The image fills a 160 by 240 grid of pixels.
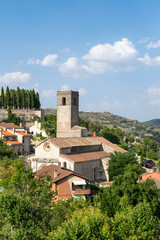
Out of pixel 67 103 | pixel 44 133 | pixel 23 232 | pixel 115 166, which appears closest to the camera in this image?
pixel 23 232

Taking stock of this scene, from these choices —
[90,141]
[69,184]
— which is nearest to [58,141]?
[90,141]

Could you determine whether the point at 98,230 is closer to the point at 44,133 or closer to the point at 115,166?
the point at 115,166

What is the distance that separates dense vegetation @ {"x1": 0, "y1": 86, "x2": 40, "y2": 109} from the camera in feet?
311

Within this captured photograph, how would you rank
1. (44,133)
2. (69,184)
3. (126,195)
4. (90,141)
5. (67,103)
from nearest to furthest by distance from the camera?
(126,195), (69,184), (90,141), (67,103), (44,133)

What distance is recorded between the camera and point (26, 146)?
64.9 m

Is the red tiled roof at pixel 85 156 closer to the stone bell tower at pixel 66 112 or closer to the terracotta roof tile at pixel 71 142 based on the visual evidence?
the terracotta roof tile at pixel 71 142

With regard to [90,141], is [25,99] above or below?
above

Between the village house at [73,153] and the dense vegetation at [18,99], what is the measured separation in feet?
122

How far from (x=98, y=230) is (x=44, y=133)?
190 feet

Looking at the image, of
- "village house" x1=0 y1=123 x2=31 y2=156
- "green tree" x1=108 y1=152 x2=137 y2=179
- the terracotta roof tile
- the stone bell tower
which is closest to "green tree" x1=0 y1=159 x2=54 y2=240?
the terracotta roof tile

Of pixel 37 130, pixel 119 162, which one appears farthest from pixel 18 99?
pixel 119 162

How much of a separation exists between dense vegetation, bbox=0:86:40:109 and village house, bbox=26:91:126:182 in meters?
37.3

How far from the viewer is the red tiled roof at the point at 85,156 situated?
4608 cm

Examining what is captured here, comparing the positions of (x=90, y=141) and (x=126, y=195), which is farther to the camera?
(x=90, y=141)
